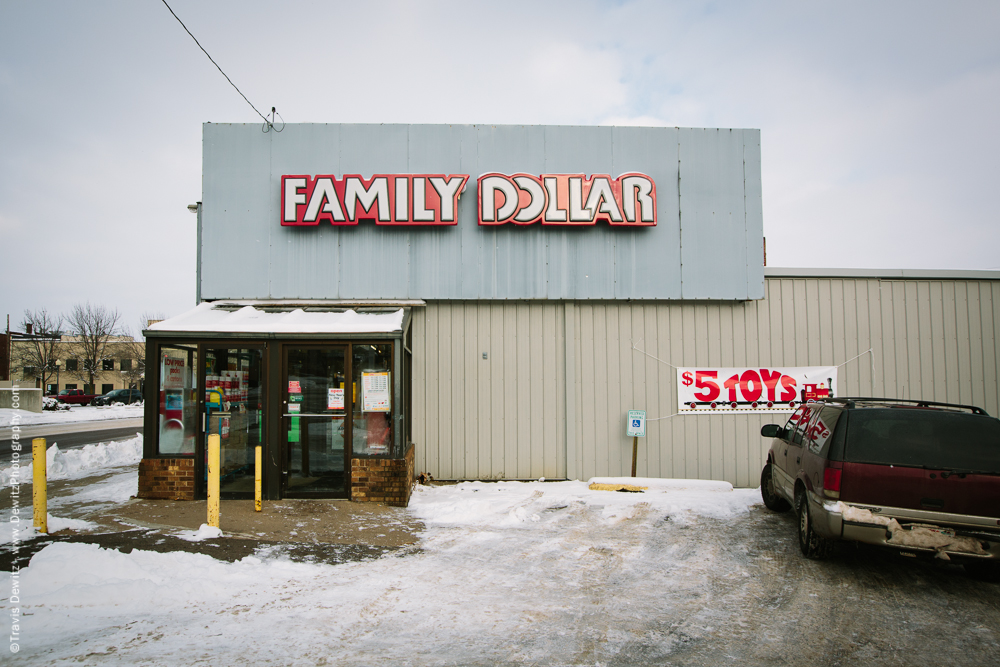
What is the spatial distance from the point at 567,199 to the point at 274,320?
17.9 feet

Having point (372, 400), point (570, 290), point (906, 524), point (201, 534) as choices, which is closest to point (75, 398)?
point (372, 400)

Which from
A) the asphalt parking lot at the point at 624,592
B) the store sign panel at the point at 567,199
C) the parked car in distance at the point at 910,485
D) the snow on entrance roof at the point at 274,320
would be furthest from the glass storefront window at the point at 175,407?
the parked car in distance at the point at 910,485

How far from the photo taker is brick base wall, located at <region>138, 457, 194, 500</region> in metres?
7.85

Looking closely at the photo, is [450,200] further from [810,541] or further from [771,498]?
[810,541]

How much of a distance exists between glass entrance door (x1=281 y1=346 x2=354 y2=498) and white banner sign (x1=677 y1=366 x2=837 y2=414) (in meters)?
6.04

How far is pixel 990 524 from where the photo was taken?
4.77 meters

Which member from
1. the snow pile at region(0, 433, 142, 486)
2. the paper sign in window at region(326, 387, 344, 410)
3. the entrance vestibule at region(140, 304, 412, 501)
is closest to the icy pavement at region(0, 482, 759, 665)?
the entrance vestibule at region(140, 304, 412, 501)

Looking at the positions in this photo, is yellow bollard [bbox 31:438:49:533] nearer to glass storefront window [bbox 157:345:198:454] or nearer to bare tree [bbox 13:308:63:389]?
glass storefront window [bbox 157:345:198:454]

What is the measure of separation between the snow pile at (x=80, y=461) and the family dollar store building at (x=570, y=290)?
14.6 feet

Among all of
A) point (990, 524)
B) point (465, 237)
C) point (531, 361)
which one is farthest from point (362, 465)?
point (990, 524)

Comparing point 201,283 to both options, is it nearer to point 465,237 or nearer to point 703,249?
point 465,237

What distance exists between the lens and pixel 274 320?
28.2ft

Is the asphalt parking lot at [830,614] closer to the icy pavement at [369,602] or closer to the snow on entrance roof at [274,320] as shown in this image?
the icy pavement at [369,602]

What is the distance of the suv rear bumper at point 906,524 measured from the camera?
476 centimetres
